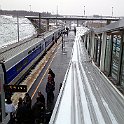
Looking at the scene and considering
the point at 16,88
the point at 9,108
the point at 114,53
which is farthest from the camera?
the point at 9,108

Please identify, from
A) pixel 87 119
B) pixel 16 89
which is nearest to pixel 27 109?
pixel 16 89

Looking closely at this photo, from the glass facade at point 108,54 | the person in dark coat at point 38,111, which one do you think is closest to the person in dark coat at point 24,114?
the person in dark coat at point 38,111

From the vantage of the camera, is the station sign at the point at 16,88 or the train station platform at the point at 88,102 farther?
the station sign at the point at 16,88

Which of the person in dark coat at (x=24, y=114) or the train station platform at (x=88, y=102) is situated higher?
the train station platform at (x=88, y=102)

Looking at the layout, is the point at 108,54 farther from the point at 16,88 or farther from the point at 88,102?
the point at 16,88

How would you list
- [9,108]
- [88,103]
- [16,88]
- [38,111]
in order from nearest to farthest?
[88,103] → [16,88] → [38,111] → [9,108]

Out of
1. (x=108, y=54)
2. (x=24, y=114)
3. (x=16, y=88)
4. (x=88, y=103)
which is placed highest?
(x=108, y=54)

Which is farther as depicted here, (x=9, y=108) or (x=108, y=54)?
(x=9, y=108)

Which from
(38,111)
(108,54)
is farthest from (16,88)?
(108,54)

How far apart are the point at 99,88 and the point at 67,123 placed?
243cm

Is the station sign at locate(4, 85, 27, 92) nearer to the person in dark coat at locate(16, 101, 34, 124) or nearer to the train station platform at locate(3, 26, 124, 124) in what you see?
the person in dark coat at locate(16, 101, 34, 124)

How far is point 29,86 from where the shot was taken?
48.6 feet

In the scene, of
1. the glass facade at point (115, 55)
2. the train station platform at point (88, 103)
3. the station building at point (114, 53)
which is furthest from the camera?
the glass facade at point (115, 55)

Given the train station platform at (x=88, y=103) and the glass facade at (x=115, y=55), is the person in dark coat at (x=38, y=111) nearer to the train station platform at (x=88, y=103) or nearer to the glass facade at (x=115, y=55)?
the train station platform at (x=88, y=103)
